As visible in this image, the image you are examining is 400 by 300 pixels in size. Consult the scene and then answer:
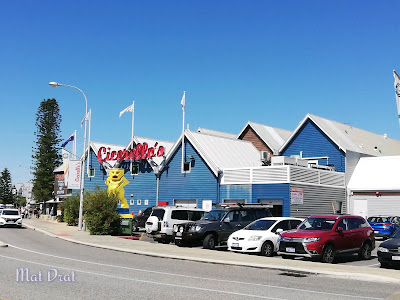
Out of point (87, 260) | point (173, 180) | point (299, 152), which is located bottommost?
point (87, 260)

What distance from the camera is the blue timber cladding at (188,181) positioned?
37250mm

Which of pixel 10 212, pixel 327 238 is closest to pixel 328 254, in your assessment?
pixel 327 238

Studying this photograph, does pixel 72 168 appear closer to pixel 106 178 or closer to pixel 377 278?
pixel 106 178

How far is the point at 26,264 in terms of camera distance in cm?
1477

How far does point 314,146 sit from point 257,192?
9.30 meters

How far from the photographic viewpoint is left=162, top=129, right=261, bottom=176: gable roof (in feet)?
124

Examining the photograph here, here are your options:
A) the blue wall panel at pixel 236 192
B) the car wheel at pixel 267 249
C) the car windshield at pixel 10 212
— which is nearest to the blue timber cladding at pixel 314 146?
the blue wall panel at pixel 236 192

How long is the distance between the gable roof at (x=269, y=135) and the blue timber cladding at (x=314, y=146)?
2.73 metres

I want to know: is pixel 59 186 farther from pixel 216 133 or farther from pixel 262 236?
pixel 262 236

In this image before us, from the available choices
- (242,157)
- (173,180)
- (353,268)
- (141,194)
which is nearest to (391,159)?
(242,157)

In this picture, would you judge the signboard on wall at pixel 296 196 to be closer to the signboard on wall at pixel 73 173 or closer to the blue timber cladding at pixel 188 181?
the blue timber cladding at pixel 188 181

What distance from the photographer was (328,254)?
1723cm

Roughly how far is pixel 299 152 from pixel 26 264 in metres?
30.5

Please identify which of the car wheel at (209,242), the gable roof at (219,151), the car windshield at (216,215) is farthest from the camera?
the gable roof at (219,151)
